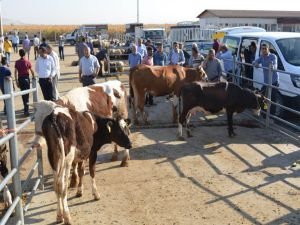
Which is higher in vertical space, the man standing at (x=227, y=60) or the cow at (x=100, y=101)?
the man standing at (x=227, y=60)

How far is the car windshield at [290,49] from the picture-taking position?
1073 centimetres

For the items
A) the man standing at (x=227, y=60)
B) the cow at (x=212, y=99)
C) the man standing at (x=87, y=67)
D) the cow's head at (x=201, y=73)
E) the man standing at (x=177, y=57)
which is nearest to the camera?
the cow at (x=212, y=99)

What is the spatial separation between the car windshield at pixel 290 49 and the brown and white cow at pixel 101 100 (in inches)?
196

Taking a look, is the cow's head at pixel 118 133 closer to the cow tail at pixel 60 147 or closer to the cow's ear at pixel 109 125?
the cow's ear at pixel 109 125

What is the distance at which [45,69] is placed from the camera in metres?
10.7

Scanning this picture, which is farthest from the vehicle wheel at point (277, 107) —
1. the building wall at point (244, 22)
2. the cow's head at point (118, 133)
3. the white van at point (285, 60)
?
the building wall at point (244, 22)

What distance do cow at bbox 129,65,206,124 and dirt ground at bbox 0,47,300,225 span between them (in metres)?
1.18

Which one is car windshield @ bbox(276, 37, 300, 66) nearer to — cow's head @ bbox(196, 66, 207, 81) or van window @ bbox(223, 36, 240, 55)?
cow's head @ bbox(196, 66, 207, 81)

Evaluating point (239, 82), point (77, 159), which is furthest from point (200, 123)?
point (77, 159)

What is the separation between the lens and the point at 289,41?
11.2 meters

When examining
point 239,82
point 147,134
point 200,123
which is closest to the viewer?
point 147,134

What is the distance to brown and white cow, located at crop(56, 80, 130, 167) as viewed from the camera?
6.89 meters

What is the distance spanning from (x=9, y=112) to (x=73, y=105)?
2.24 m

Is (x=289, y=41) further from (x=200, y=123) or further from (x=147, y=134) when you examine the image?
(x=147, y=134)
